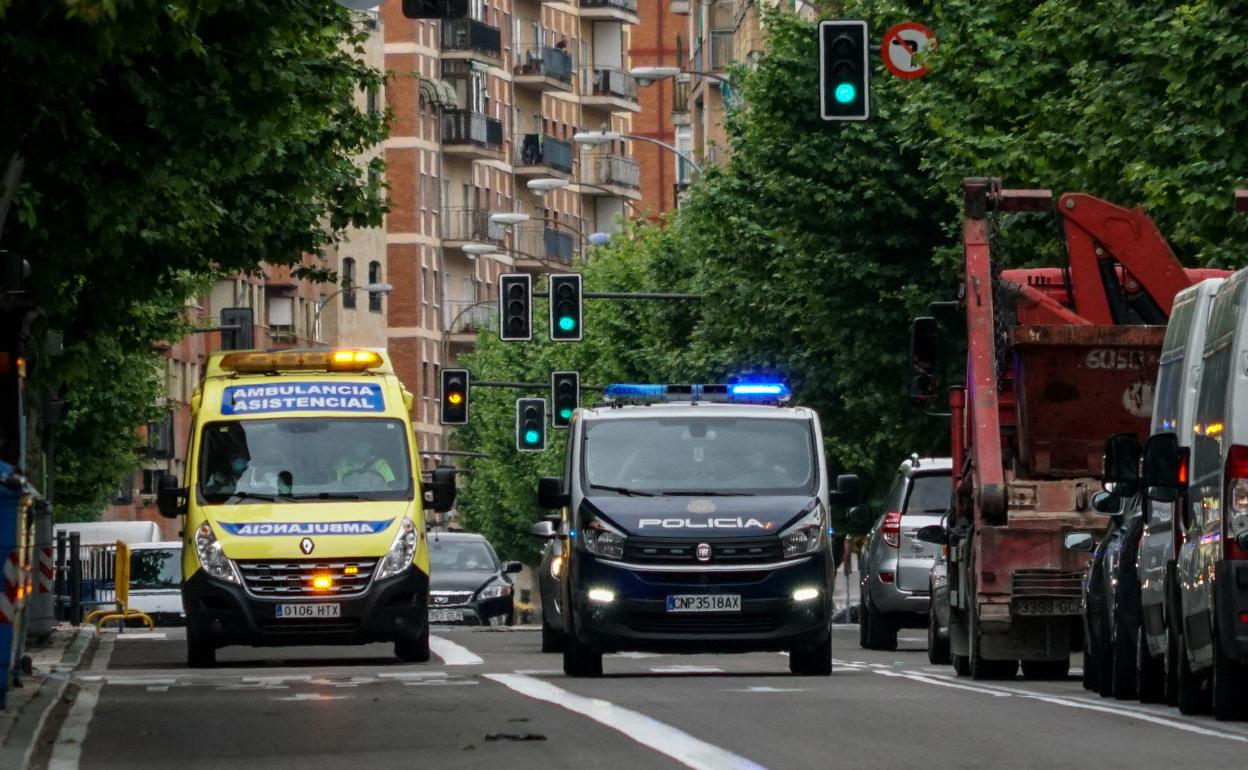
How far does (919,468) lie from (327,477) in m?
6.56

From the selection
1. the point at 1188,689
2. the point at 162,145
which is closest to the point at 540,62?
the point at 162,145

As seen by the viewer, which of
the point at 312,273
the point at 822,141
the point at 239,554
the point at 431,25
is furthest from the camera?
the point at 431,25

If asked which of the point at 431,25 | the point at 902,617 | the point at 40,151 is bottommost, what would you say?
the point at 902,617

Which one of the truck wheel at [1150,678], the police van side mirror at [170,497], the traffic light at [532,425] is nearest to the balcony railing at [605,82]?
the traffic light at [532,425]

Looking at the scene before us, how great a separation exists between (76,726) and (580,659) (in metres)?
7.02

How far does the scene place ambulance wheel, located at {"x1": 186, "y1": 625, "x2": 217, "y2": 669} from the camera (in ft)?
100

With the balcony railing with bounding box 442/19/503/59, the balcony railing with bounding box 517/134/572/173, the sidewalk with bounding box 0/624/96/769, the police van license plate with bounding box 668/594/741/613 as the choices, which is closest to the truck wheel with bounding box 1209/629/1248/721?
the sidewalk with bounding box 0/624/96/769

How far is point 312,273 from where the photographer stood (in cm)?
4075

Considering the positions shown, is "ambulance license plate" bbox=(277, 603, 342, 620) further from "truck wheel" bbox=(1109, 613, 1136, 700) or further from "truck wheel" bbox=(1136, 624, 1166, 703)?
"truck wheel" bbox=(1136, 624, 1166, 703)

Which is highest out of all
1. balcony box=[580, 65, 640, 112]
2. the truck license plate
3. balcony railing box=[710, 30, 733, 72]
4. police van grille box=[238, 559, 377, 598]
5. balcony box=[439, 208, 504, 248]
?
balcony box=[580, 65, 640, 112]

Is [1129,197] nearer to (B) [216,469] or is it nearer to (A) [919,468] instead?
(A) [919,468]

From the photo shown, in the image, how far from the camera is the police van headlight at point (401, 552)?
30.3 m

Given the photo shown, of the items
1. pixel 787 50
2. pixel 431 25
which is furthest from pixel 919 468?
pixel 431 25

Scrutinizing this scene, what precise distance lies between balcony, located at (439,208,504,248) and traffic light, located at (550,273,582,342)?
89.3m
